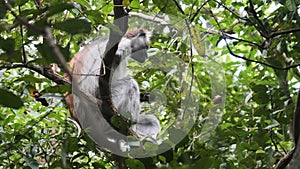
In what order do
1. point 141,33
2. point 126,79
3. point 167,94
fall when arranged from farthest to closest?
point 141,33 → point 126,79 → point 167,94

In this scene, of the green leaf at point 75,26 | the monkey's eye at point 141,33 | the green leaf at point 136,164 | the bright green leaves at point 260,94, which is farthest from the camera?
the monkey's eye at point 141,33

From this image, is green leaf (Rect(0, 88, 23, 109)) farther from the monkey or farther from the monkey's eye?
the monkey's eye

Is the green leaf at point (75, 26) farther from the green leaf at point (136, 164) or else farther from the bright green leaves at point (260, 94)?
the bright green leaves at point (260, 94)

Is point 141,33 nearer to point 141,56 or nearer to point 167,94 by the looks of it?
point 141,56

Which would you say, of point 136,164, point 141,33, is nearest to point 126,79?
point 141,33

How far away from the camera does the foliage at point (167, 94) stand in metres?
1.03

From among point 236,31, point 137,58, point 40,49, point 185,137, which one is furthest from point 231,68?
point 40,49

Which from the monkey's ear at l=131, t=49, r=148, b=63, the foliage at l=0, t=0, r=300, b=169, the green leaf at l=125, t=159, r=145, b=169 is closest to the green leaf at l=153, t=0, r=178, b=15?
the foliage at l=0, t=0, r=300, b=169

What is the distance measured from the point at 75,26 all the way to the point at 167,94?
1.97m

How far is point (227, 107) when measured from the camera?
3.02 metres

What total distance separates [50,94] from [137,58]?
262 cm

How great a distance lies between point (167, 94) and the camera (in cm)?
278

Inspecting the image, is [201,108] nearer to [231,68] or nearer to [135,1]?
[135,1]

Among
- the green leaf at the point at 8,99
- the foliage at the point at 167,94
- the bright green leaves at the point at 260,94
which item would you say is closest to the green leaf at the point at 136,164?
the foliage at the point at 167,94
